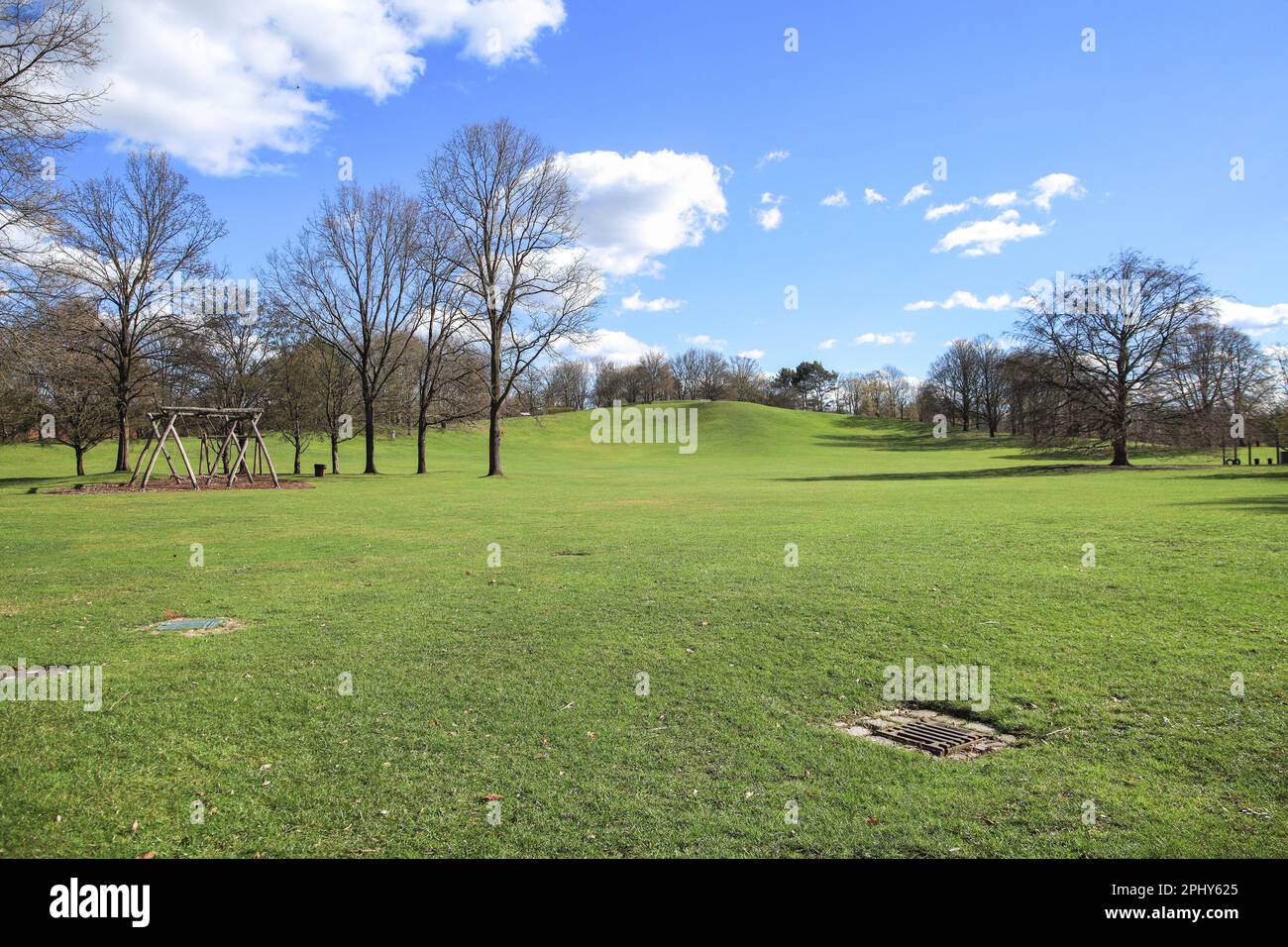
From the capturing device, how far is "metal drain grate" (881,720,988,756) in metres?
6.05

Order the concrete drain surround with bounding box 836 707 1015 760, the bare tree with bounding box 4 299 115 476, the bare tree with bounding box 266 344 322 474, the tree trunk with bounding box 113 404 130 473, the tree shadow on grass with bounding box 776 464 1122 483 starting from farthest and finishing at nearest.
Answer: the bare tree with bounding box 266 344 322 474 → the tree shadow on grass with bounding box 776 464 1122 483 → the tree trunk with bounding box 113 404 130 473 → the bare tree with bounding box 4 299 115 476 → the concrete drain surround with bounding box 836 707 1015 760

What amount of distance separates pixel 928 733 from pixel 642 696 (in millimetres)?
2631

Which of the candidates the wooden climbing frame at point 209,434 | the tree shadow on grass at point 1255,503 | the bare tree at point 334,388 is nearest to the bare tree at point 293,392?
the bare tree at point 334,388

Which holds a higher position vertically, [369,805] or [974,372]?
[974,372]

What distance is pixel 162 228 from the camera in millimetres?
41562

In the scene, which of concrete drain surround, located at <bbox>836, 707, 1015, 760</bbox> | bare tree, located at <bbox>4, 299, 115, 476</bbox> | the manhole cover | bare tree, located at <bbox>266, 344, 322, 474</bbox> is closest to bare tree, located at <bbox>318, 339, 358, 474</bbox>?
bare tree, located at <bbox>266, 344, 322, 474</bbox>

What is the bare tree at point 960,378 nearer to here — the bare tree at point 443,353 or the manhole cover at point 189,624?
the bare tree at point 443,353

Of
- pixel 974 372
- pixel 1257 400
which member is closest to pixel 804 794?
pixel 1257 400

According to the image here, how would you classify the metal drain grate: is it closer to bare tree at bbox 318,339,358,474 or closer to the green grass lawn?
the green grass lawn

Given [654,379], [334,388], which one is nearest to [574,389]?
[654,379]

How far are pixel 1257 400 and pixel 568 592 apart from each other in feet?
273

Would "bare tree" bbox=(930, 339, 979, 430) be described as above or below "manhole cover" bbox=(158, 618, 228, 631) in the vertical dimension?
above

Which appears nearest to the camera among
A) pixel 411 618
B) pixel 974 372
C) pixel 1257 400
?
pixel 411 618
